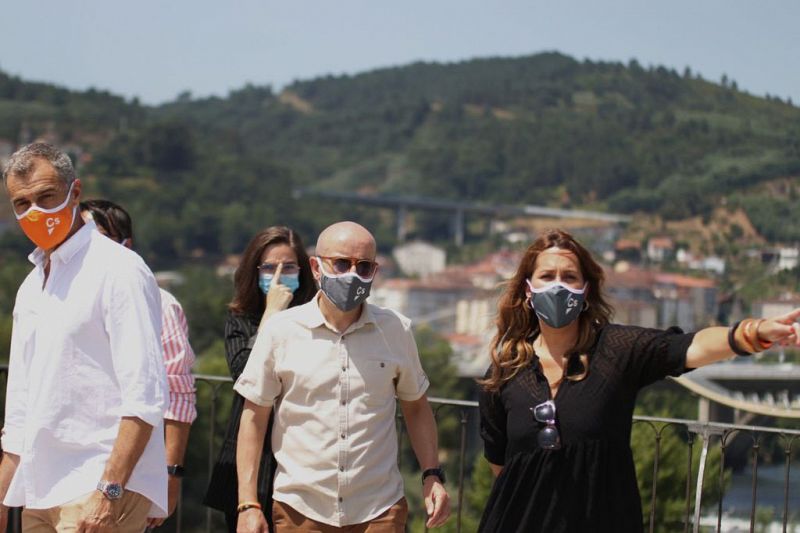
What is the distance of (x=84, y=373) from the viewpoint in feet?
→ 8.36

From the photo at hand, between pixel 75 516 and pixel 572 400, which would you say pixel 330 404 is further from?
pixel 75 516

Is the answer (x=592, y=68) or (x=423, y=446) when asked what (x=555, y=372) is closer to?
(x=423, y=446)

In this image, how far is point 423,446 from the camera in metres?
3.14

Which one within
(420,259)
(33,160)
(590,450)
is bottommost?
(420,259)

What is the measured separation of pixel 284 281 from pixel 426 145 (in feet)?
472

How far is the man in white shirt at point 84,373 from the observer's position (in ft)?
8.20

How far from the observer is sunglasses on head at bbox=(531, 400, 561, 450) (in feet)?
9.09

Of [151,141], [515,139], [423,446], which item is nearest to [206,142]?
[151,141]

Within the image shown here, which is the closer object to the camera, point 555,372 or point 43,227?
point 43,227

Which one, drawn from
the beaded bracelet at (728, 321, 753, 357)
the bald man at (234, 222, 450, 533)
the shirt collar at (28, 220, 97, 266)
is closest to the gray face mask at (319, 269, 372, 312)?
the bald man at (234, 222, 450, 533)

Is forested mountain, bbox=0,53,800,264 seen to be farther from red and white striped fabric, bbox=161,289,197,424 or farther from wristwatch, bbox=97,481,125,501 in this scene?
wristwatch, bbox=97,481,125,501

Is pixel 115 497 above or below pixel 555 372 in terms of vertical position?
below

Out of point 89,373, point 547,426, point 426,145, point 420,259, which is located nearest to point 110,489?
point 89,373

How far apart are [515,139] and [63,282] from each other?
128 metres
